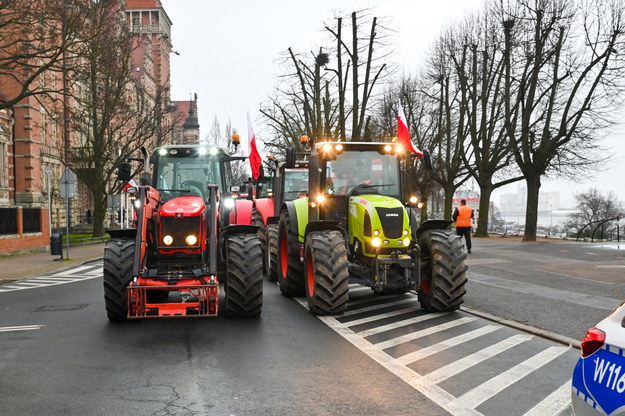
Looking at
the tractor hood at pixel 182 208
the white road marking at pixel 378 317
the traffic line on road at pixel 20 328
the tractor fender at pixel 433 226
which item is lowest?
the traffic line on road at pixel 20 328

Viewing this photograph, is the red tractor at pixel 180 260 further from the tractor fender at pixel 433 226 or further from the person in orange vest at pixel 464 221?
the person in orange vest at pixel 464 221

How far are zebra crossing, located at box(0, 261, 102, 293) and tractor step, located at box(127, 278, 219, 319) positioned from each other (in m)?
8.18

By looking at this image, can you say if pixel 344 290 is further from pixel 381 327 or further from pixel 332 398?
pixel 332 398

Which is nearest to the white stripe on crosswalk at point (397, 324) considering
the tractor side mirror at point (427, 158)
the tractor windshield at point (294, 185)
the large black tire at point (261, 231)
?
the tractor side mirror at point (427, 158)

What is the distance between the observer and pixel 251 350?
24.6ft

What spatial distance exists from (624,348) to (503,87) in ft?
106

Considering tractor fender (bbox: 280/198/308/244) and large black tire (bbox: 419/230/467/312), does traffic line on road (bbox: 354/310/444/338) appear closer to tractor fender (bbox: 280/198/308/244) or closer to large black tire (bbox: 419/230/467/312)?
large black tire (bbox: 419/230/467/312)

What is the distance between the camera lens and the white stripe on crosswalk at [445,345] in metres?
7.08

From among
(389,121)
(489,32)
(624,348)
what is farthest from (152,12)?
(624,348)

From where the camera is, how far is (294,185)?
15.4 meters

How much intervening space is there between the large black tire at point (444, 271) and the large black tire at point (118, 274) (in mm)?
4505

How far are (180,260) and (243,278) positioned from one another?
106 cm

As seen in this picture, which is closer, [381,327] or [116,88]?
[381,327]

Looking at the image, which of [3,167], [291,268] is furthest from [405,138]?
[3,167]
